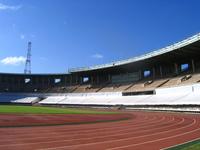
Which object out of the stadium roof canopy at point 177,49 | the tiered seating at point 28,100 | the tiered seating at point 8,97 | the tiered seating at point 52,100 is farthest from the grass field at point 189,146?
the tiered seating at point 8,97

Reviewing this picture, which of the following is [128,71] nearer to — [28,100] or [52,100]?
[52,100]

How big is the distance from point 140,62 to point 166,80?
9.43 meters

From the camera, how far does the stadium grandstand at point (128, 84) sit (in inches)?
1882

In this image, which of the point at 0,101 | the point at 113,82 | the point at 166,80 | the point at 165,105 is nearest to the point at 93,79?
the point at 113,82

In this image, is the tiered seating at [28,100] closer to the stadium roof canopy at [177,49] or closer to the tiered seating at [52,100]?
the tiered seating at [52,100]

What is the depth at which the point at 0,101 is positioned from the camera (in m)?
87.7

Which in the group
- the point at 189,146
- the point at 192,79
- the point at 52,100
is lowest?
the point at 189,146

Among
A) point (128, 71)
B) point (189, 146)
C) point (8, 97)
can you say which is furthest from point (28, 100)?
point (189, 146)

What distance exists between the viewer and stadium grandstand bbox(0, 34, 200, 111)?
47.8m

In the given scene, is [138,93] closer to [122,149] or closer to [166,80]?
[166,80]

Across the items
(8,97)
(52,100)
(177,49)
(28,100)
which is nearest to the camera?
(177,49)

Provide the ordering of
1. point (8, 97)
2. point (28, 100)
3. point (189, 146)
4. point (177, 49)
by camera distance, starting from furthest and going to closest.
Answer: point (8, 97) < point (28, 100) < point (177, 49) < point (189, 146)

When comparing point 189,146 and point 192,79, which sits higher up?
point 192,79

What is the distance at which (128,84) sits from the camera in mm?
71938
